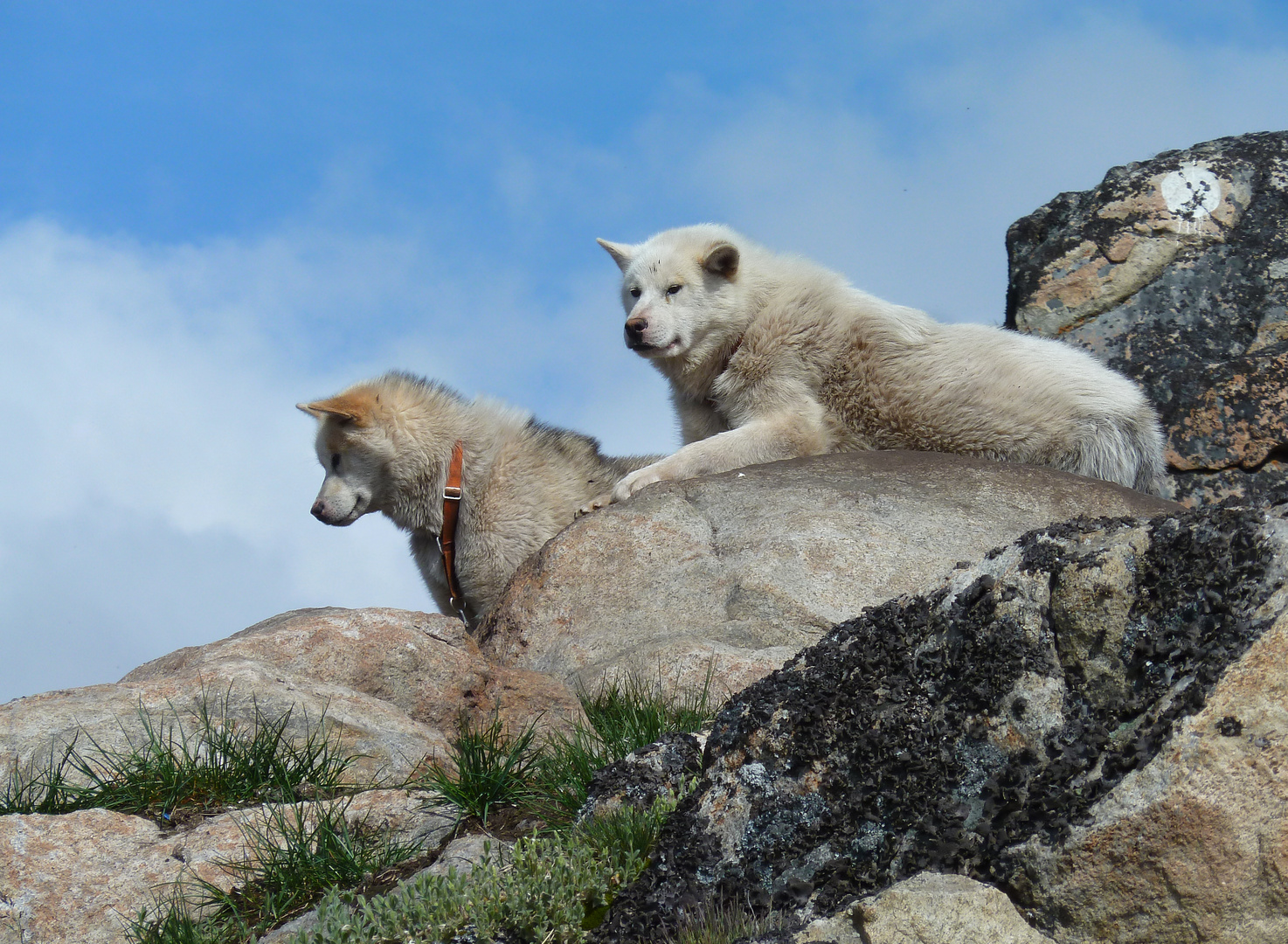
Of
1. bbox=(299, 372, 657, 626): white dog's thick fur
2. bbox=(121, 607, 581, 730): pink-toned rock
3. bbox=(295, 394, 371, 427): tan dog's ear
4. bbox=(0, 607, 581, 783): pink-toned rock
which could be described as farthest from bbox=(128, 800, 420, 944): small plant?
bbox=(295, 394, 371, 427): tan dog's ear

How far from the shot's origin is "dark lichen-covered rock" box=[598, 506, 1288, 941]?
2.38 meters

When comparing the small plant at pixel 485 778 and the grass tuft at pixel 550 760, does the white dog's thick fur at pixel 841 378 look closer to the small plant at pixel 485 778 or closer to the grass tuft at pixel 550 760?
the grass tuft at pixel 550 760

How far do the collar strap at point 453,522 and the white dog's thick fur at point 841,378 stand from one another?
1.57 metres

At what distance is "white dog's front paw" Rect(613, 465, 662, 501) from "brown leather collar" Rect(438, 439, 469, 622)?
170cm

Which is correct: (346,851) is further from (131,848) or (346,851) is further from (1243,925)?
(1243,925)

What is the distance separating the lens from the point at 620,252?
28.1 feet

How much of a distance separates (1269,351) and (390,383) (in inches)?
276

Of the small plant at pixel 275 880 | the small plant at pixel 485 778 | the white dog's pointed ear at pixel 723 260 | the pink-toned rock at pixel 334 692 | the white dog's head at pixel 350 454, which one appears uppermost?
the white dog's pointed ear at pixel 723 260

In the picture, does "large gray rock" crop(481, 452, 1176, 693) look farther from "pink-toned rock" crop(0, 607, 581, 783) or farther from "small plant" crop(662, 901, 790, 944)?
"small plant" crop(662, 901, 790, 944)

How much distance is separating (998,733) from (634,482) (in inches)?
180

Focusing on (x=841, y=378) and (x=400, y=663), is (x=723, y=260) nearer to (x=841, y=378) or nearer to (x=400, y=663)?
(x=841, y=378)

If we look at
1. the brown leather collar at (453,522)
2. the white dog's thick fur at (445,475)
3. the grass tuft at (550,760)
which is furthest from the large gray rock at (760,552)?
the brown leather collar at (453,522)

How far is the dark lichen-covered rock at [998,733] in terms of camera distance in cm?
238

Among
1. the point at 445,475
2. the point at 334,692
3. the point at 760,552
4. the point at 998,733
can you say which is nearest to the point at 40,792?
the point at 334,692
